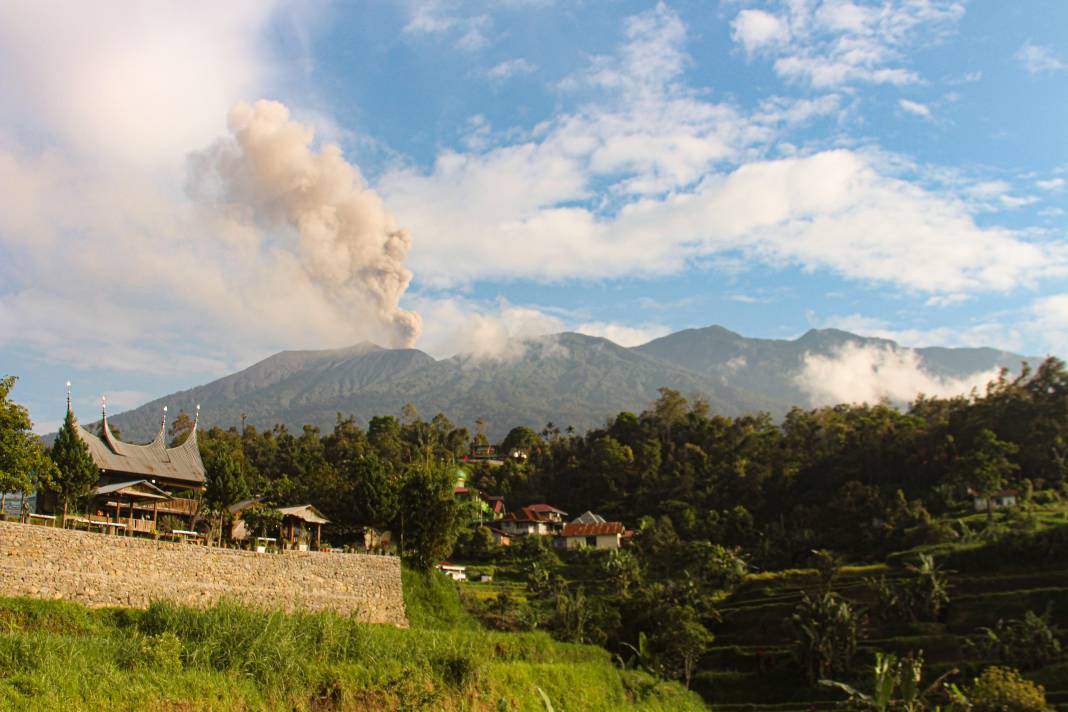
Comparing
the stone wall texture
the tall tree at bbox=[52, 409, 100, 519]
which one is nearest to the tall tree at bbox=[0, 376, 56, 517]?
the tall tree at bbox=[52, 409, 100, 519]

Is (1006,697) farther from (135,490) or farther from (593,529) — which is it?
(593,529)

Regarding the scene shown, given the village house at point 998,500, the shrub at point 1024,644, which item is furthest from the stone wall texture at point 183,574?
the village house at point 998,500

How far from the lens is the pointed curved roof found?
28625 millimetres

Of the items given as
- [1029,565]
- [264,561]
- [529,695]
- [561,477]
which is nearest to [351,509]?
[264,561]

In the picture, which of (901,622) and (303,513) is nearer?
(303,513)

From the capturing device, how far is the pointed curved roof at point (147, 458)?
28.6 m

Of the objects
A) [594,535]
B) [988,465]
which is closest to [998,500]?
[988,465]

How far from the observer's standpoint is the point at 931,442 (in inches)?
2190

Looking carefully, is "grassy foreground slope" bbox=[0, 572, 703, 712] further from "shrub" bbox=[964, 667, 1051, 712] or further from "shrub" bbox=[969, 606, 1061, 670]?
"shrub" bbox=[969, 606, 1061, 670]

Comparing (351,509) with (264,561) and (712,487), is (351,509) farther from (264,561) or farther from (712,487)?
(712,487)

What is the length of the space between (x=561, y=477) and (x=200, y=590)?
167 ft

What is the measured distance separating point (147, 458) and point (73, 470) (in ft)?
26.6

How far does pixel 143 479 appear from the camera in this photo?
29844 mm

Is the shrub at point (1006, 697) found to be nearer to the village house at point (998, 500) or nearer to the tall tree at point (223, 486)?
the tall tree at point (223, 486)
